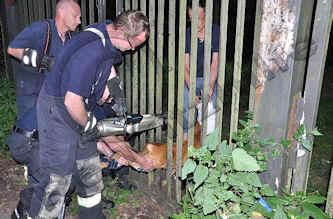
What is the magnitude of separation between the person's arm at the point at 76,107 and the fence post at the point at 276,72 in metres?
1.34

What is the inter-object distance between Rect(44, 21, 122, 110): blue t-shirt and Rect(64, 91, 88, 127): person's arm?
42mm

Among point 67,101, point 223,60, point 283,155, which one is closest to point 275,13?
point 223,60

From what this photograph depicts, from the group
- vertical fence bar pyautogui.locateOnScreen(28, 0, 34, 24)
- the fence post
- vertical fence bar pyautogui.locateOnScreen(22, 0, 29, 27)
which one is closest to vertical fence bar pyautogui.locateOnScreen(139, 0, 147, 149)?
the fence post

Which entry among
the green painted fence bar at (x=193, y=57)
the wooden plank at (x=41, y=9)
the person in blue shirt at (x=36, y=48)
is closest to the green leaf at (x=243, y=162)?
the green painted fence bar at (x=193, y=57)

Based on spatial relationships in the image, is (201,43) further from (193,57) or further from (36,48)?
(36,48)

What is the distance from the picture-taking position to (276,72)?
7.39 feet

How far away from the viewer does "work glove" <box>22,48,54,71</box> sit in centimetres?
310

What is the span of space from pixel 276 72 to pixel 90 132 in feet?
5.43

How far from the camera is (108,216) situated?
3.66 meters

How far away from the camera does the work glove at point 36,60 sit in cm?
310

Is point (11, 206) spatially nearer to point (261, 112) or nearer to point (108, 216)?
point (108, 216)

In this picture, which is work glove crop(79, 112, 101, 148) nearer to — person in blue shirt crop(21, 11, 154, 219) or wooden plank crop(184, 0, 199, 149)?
person in blue shirt crop(21, 11, 154, 219)

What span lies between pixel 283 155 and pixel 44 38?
→ 237 centimetres

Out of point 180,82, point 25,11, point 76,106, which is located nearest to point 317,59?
point 180,82
